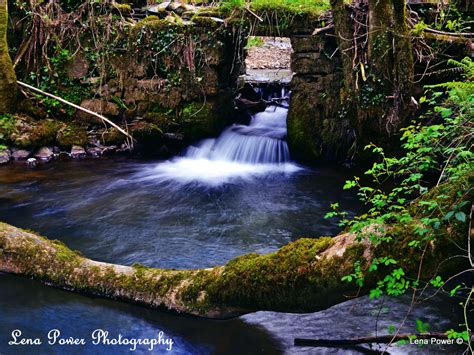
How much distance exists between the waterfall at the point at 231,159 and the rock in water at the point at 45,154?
233 cm

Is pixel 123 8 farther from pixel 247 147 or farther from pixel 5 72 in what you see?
pixel 247 147

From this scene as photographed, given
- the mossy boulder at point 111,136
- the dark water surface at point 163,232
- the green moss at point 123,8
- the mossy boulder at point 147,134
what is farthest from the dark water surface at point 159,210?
the green moss at point 123,8

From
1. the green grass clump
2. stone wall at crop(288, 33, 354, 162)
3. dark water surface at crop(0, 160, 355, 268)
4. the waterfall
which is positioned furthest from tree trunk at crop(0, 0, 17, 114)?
stone wall at crop(288, 33, 354, 162)

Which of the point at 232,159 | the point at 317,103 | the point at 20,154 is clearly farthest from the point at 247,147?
the point at 20,154

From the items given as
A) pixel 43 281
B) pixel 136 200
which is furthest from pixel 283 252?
pixel 136 200

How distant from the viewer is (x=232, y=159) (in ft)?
36.4

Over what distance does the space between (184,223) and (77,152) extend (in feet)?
15.5

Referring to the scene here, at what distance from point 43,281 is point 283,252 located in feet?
8.42

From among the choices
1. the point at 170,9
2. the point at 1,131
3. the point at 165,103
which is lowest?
the point at 1,131

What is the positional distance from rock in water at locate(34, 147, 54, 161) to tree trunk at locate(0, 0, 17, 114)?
3.86 feet

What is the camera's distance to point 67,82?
36.5 feet

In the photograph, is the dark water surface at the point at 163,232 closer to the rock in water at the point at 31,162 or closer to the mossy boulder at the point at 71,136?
the rock in water at the point at 31,162

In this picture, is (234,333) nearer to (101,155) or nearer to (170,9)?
(101,155)

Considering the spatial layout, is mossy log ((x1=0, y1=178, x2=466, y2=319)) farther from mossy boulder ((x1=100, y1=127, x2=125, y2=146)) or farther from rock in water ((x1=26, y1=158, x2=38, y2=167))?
mossy boulder ((x1=100, y1=127, x2=125, y2=146))
